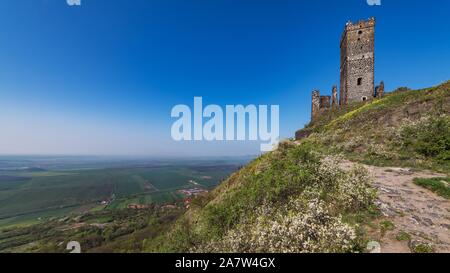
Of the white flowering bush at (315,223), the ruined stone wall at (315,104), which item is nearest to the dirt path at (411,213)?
the white flowering bush at (315,223)

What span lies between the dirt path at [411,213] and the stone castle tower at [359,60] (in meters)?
27.7

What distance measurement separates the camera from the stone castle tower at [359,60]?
30125 millimetres

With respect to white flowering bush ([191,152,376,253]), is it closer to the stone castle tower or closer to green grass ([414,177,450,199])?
green grass ([414,177,450,199])

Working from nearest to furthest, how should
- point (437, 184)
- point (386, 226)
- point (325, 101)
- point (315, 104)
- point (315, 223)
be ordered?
point (315, 223), point (386, 226), point (437, 184), point (315, 104), point (325, 101)

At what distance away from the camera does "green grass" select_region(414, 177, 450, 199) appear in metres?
6.28

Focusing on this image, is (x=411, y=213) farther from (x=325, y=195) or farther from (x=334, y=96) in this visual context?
(x=334, y=96)

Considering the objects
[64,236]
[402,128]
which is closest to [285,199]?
[402,128]

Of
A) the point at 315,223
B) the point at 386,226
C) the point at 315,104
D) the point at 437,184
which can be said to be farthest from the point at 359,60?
the point at 315,223

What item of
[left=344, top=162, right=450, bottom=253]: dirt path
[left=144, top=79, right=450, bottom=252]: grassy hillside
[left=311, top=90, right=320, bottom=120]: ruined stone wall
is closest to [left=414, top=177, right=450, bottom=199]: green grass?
[left=344, top=162, right=450, bottom=253]: dirt path

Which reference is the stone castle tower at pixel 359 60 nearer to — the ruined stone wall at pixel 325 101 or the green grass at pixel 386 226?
the ruined stone wall at pixel 325 101

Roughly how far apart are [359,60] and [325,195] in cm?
3302

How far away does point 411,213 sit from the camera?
5.31 metres

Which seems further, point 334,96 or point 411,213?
point 334,96

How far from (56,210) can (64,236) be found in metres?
42.7
